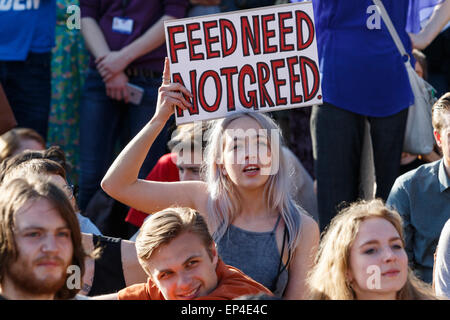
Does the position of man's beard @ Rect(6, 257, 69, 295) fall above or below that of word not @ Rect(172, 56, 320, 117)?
below

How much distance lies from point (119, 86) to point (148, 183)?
1.66 m

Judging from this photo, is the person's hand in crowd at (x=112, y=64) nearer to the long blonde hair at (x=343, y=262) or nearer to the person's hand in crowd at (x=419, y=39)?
the person's hand in crowd at (x=419, y=39)

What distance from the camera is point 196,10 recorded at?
18.7 ft

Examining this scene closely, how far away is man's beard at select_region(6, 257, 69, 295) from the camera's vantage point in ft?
9.00

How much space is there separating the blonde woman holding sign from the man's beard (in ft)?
3.65

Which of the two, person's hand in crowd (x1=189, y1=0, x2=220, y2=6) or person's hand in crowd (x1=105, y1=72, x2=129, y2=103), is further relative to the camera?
person's hand in crowd (x1=189, y1=0, x2=220, y2=6)

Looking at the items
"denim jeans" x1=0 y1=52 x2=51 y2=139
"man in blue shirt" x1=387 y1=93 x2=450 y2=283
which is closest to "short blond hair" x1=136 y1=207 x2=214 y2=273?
"man in blue shirt" x1=387 y1=93 x2=450 y2=283

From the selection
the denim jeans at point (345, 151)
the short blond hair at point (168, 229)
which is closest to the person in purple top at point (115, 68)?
the denim jeans at point (345, 151)

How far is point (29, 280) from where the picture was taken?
276cm

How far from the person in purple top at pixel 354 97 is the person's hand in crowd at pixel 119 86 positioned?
1370 millimetres

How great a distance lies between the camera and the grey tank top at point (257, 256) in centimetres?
377
